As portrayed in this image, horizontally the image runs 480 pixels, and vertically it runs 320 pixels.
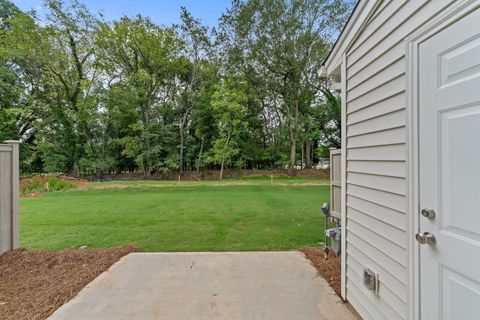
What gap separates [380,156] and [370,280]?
0.87m

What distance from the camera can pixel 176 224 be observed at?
201 inches

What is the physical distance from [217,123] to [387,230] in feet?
53.5

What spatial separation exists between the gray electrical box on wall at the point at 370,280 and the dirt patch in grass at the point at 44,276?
2.41m

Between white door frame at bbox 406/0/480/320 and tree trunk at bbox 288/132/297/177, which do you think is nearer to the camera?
white door frame at bbox 406/0/480/320

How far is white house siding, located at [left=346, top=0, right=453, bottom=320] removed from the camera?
1.59 m

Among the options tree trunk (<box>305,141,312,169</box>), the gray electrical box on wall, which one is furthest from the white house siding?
tree trunk (<box>305,141,312,169</box>)

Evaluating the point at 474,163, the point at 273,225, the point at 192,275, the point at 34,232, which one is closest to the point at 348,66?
the point at 474,163

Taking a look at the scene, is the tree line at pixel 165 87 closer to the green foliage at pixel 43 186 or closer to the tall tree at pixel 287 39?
the tall tree at pixel 287 39

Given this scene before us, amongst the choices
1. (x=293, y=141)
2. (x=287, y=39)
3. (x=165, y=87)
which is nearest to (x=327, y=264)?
(x=293, y=141)

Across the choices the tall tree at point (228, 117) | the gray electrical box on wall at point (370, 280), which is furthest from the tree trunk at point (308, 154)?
the gray electrical box on wall at point (370, 280)

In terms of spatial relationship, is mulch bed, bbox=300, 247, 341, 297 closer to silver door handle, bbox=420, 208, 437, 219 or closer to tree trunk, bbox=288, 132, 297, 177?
silver door handle, bbox=420, 208, 437, 219

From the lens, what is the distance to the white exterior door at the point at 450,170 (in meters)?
1.14

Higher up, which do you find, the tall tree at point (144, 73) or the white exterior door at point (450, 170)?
the tall tree at point (144, 73)

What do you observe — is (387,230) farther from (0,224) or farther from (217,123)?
(217,123)
